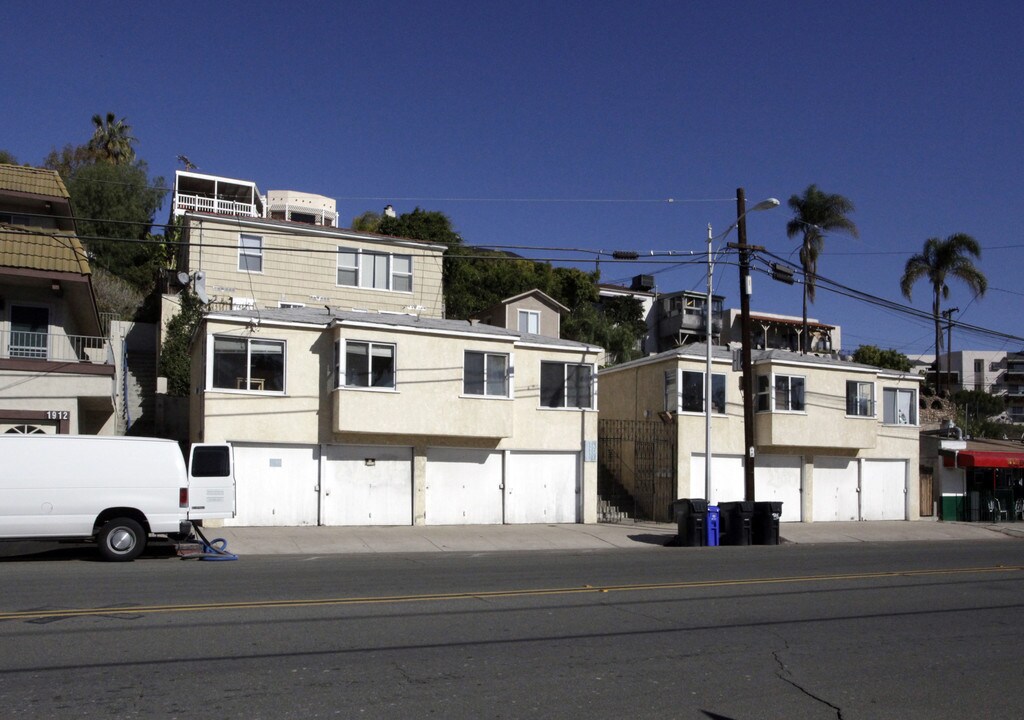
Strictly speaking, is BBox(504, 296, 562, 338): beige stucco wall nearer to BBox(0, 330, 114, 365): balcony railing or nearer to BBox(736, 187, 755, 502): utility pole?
BBox(736, 187, 755, 502): utility pole

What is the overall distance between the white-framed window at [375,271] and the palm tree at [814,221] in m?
24.4

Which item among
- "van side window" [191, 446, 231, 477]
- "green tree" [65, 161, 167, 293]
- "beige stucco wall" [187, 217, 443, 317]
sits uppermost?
A: "green tree" [65, 161, 167, 293]

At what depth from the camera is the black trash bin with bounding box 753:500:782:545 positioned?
2405 centimetres

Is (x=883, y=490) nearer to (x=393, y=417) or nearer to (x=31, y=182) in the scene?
(x=393, y=417)

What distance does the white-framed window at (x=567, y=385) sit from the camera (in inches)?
1086

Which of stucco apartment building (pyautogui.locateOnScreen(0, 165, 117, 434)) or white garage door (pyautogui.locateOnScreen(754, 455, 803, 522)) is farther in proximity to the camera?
white garage door (pyautogui.locateOnScreen(754, 455, 803, 522))

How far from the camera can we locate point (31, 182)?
27250 mm

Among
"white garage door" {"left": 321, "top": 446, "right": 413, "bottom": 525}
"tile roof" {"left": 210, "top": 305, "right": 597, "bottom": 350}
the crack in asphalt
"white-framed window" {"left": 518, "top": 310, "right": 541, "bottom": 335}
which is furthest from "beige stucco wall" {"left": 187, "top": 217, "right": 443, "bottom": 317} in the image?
the crack in asphalt

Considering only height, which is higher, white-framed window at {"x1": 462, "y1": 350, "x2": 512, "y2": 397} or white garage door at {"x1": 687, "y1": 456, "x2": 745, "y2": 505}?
white-framed window at {"x1": 462, "y1": 350, "x2": 512, "y2": 397}

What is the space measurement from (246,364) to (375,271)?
42.1 ft

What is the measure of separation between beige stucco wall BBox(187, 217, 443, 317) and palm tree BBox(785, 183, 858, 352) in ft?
84.2

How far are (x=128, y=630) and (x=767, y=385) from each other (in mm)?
24836

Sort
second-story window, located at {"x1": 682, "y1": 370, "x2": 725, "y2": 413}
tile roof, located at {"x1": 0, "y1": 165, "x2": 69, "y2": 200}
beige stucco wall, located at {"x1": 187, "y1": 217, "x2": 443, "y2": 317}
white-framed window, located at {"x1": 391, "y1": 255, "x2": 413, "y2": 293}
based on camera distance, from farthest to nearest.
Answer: white-framed window, located at {"x1": 391, "y1": 255, "x2": 413, "y2": 293}
beige stucco wall, located at {"x1": 187, "y1": 217, "x2": 443, "y2": 317}
second-story window, located at {"x1": 682, "y1": 370, "x2": 725, "y2": 413}
tile roof, located at {"x1": 0, "y1": 165, "x2": 69, "y2": 200}

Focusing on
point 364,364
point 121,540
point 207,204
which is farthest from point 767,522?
point 207,204
